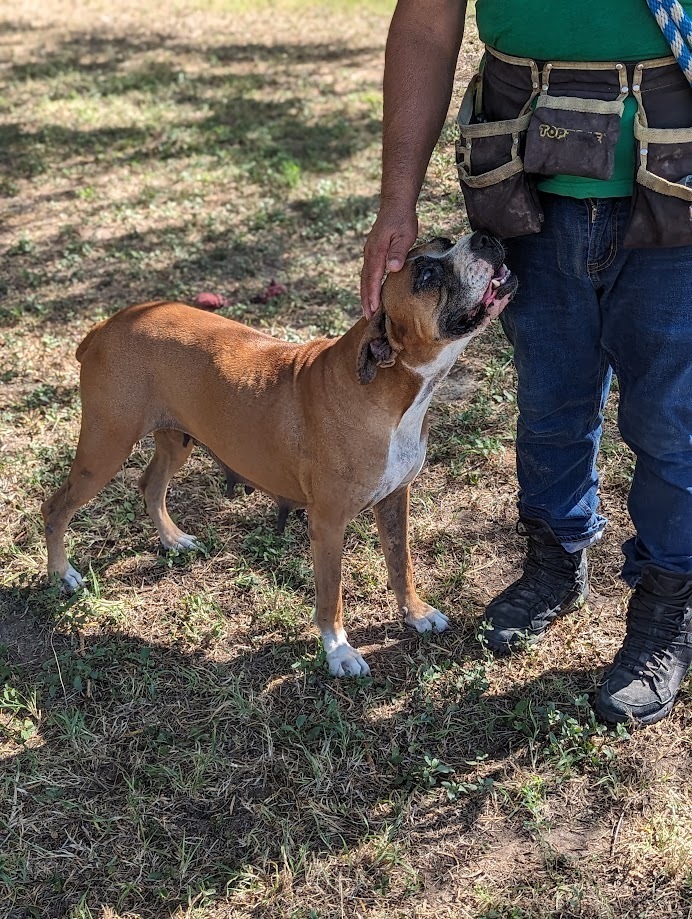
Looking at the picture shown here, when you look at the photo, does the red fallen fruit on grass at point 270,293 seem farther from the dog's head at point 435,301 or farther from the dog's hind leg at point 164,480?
the dog's head at point 435,301

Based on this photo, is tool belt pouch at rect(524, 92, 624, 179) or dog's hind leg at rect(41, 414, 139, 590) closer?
tool belt pouch at rect(524, 92, 624, 179)

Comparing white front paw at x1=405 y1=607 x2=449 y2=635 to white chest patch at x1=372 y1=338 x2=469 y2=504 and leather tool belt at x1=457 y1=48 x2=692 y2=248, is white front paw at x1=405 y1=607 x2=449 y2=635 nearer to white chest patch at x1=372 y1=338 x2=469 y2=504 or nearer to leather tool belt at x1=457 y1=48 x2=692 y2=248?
white chest patch at x1=372 y1=338 x2=469 y2=504

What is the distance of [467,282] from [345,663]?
157cm

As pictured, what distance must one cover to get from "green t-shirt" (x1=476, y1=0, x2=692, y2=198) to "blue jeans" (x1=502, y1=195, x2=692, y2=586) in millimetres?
100

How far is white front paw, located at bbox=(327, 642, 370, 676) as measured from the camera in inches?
135

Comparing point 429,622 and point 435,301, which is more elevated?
point 435,301

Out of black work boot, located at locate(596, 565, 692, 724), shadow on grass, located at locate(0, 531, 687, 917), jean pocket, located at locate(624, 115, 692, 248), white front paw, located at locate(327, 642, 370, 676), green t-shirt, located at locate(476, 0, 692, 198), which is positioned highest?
green t-shirt, located at locate(476, 0, 692, 198)

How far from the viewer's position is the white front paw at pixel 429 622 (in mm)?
3621

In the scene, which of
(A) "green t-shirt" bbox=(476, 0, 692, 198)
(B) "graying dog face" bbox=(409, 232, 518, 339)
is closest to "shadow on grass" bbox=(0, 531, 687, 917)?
(B) "graying dog face" bbox=(409, 232, 518, 339)

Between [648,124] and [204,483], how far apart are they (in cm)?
283

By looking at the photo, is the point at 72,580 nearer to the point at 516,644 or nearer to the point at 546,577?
the point at 516,644

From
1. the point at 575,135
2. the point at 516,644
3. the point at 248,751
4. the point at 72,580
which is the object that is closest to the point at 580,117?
the point at 575,135

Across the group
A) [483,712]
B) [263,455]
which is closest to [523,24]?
[263,455]

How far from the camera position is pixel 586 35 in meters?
2.40
